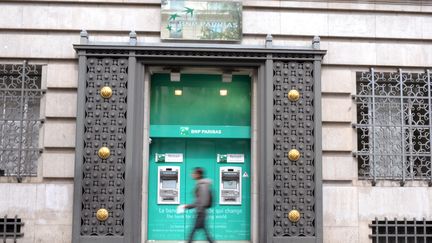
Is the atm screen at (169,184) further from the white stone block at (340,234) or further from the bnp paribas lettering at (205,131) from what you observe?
the white stone block at (340,234)

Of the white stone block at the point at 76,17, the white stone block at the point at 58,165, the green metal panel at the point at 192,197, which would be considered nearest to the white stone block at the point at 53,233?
the white stone block at the point at 58,165

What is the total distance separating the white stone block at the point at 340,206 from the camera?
11.4 metres

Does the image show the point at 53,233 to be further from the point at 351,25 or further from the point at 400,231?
the point at 351,25

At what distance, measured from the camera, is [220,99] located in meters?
12.3

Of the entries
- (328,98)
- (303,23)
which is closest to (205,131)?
(328,98)

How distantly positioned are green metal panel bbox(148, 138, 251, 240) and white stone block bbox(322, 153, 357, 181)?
180cm

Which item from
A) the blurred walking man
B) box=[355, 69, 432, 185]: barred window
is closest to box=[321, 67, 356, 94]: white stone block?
box=[355, 69, 432, 185]: barred window

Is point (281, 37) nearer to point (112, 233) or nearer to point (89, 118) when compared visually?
point (89, 118)

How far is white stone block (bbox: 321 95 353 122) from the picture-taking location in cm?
1160

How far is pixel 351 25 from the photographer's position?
38.9 ft

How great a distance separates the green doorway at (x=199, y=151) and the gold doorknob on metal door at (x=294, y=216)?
117 centimetres

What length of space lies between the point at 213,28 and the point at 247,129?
97.6 inches

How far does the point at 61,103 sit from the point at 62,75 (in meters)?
0.63

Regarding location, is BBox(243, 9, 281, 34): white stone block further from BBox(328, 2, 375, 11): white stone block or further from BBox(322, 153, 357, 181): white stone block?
BBox(322, 153, 357, 181): white stone block
